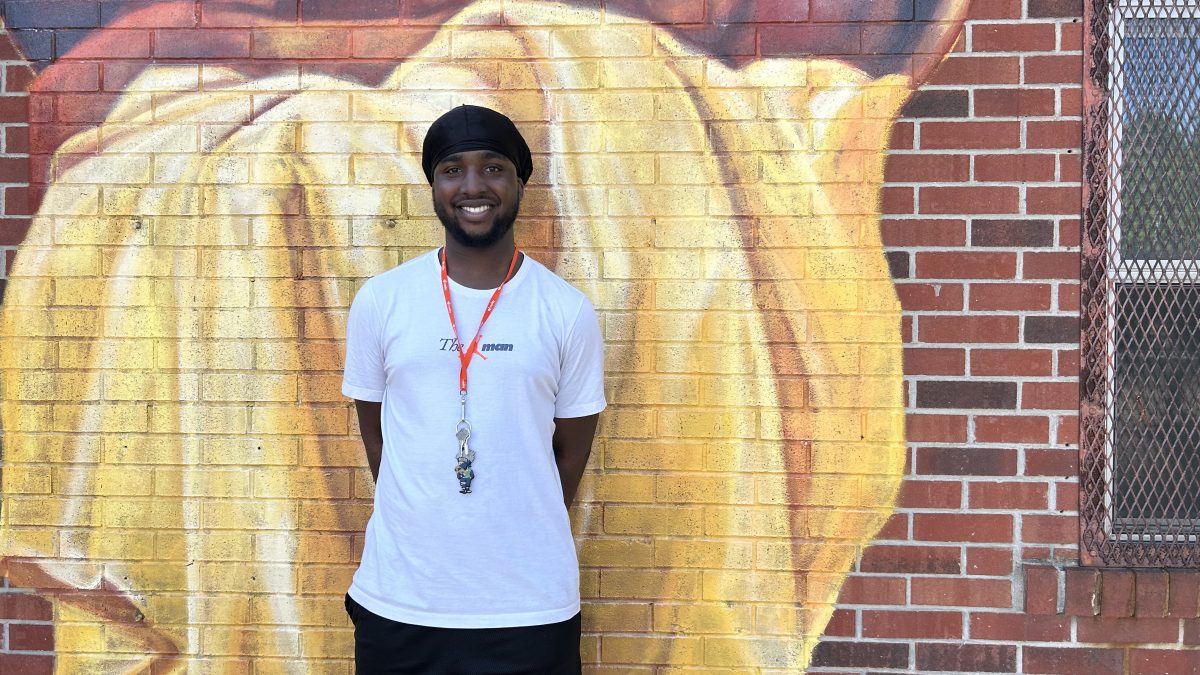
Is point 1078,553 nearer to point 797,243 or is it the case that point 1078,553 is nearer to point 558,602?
point 797,243

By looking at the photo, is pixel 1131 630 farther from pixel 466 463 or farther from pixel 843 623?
pixel 466 463

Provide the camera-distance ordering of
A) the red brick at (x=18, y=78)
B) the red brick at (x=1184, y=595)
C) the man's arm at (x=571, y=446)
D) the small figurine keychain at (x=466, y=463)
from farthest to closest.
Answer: the red brick at (x=18, y=78)
the red brick at (x=1184, y=595)
the man's arm at (x=571, y=446)
the small figurine keychain at (x=466, y=463)

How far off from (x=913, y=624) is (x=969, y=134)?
1.63 metres

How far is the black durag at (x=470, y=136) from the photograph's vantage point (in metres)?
2.65

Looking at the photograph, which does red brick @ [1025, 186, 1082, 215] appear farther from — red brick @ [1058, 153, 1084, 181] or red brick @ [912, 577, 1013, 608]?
red brick @ [912, 577, 1013, 608]

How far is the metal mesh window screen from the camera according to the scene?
Result: 311 centimetres

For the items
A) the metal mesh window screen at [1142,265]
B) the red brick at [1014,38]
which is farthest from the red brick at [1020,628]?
the red brick at [1014,38]

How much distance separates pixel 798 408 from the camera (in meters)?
3.17

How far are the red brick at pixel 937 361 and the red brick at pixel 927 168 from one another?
1.84 ft

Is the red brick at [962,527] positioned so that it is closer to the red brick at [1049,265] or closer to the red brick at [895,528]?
the red brick at [895,528]

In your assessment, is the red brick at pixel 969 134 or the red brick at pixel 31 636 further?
the red brick at pixel 31 636

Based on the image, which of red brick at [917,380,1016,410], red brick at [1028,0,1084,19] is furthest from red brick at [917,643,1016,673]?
red brick at [1028,0,1084,19]

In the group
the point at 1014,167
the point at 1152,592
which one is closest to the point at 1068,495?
the point at 1152,592

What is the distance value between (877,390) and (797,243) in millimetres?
555
